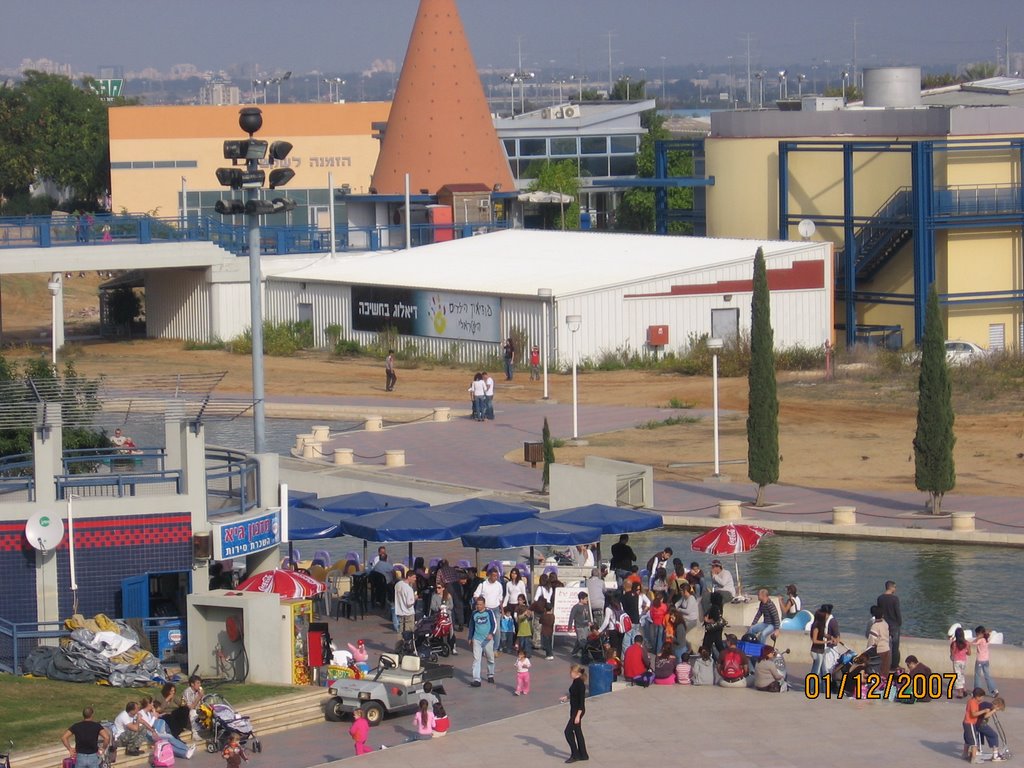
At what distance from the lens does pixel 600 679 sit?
16.8 meters

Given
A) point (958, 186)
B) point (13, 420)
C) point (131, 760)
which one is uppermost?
point (958, 186)

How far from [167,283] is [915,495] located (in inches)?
1153

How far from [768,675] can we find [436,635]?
3.71 m

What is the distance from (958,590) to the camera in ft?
70.4

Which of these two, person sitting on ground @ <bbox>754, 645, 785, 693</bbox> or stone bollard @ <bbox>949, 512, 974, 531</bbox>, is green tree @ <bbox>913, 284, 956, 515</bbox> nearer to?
stone bollard @ <bbox>949, 512, 974, 531</bbox>

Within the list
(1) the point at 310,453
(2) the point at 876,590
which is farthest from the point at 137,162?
(2) the point at 876,590

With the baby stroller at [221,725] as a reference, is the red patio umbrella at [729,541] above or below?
above

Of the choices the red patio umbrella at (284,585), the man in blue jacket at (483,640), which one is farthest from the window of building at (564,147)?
the man in blue jacket at (483,640)

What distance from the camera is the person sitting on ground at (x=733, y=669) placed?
1677 cm

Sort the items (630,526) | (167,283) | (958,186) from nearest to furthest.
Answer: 1. (630,526)
2. (958,186)
3. (167,283)

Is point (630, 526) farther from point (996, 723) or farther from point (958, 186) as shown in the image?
point (958, 186)

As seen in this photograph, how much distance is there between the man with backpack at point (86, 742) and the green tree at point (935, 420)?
14.8 meters

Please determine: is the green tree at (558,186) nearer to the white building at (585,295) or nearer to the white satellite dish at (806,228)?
the white building at (585,295)
